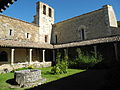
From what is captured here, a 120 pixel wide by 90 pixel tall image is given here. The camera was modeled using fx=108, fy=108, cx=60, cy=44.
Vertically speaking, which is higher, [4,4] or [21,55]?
[4,4]

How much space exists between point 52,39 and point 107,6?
1055 centimetres

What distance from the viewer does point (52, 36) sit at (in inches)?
802

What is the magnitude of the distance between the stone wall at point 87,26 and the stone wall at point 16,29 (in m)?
4.36

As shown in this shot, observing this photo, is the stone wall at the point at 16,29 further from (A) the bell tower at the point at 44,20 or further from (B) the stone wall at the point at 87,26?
(B) the stone wall at the point at 87,26

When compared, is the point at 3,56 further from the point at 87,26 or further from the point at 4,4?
the point at 87,26

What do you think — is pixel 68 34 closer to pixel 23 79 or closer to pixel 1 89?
pixel 23 79

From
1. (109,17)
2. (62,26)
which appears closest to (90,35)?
(109,17)

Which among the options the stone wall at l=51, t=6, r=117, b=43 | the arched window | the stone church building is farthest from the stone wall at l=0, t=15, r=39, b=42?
the stone wall at l=51, t=6, r=117, b=43

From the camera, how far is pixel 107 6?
550 inches

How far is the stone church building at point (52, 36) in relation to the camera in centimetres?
1230

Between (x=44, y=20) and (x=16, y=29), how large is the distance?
5524mm

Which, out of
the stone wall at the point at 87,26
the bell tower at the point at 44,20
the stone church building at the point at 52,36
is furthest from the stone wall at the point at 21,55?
the stone wall at the point at 87,26

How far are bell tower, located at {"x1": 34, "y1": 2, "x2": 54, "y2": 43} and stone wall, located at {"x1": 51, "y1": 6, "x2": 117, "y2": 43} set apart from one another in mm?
1186

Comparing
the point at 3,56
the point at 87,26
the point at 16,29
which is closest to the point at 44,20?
the point at 16,29
